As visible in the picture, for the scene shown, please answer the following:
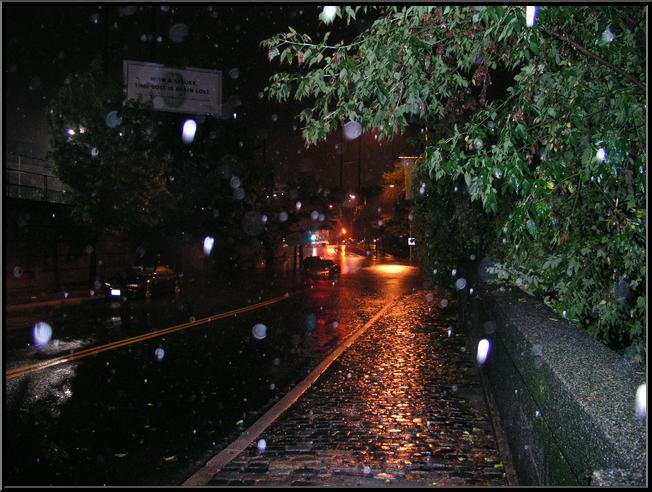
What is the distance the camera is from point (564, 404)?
3.16 metres

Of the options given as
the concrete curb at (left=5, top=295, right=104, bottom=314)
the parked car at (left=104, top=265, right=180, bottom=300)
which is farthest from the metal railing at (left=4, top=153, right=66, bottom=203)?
the parked car at (left=104, top=265, right=180, bottom=300)

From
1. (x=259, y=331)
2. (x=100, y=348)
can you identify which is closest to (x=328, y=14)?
(x=100, y=348)

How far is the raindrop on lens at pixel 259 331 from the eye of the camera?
44.0ft

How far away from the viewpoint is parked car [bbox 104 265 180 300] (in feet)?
69.1

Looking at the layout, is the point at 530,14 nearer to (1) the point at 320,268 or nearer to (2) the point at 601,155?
(2) the point at 601,155

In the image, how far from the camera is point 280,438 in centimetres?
618

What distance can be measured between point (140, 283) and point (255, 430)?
54.8 ft

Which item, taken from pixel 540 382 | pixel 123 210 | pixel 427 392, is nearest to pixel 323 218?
pixel 123 210

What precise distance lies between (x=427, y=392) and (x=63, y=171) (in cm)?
2057

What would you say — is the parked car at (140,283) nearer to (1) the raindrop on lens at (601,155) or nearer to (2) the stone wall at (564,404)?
(2) the stone wall at (564,404)

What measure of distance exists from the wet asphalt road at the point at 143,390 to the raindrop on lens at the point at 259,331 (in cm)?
13

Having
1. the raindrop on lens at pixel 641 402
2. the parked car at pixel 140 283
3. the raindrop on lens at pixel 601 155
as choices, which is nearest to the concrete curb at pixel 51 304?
the parked car at pixel 140 283

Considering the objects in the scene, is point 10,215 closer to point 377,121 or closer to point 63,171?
point 63,171

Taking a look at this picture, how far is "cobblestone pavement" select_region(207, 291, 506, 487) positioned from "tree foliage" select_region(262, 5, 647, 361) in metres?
2.03
